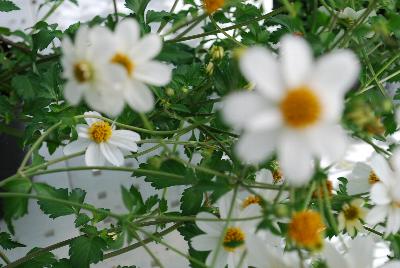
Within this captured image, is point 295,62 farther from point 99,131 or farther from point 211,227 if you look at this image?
point 99,131

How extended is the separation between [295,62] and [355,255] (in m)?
0.18

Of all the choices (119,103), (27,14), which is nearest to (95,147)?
(119,103)

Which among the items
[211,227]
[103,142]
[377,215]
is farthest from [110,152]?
[377,215]

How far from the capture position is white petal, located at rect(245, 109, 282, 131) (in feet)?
0.78

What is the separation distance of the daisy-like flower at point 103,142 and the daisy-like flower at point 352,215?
0.70ft

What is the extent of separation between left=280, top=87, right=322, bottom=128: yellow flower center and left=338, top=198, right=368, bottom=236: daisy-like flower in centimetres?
20

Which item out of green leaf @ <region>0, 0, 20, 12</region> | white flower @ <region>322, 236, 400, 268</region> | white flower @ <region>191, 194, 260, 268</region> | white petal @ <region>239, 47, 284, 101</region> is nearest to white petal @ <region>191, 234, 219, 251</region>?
white flower @ <region>191, 194, 260, 268</region>

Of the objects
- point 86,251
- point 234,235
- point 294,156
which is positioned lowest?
point 86,251

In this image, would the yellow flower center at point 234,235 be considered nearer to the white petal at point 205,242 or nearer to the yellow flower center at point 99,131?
the white petal at point 205,242

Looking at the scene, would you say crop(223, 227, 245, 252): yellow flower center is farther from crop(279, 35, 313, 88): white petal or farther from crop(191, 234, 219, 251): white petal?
crop(279, 35, 313, 88): white petal

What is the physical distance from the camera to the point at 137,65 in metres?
0.32

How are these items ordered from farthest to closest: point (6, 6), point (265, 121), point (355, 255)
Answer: point (6, 6), point (355, 255), point (265, 121)

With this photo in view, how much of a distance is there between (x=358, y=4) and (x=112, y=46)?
1.50 ft

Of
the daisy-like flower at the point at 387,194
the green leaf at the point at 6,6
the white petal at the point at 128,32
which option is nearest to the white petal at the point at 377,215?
the daisy-like flower at the point at 387,194
